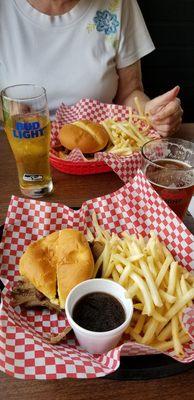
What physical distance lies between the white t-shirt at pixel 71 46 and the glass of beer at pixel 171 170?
85 centimetres

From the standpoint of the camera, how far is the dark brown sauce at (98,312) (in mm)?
833

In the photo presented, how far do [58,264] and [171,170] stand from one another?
1.46 feet

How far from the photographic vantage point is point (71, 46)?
195 centimetres

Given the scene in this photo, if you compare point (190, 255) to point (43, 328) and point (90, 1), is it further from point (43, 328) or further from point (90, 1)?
point (90, 1)

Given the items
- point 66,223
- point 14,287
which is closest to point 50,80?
point 66,223

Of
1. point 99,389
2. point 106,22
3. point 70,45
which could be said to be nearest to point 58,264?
point 99,389

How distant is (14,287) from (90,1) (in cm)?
152

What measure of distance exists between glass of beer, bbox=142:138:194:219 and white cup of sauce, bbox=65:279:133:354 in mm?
381

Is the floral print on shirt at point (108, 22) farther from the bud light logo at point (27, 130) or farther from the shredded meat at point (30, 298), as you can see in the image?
the shredded meat at point (30, 298)

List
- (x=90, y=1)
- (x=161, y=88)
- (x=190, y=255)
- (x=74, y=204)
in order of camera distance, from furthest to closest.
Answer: (x=161, y=88) < (x=90, y=1) < (x=74, y=204) < (x=190, y=255)

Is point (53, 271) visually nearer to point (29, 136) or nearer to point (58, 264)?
point (58, 264)

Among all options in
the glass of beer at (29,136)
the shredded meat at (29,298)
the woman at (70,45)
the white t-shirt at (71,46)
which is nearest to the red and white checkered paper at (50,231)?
the shredded meat at (29,298)

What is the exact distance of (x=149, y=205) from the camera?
1.18 meters

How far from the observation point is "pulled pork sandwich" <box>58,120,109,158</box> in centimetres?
155
